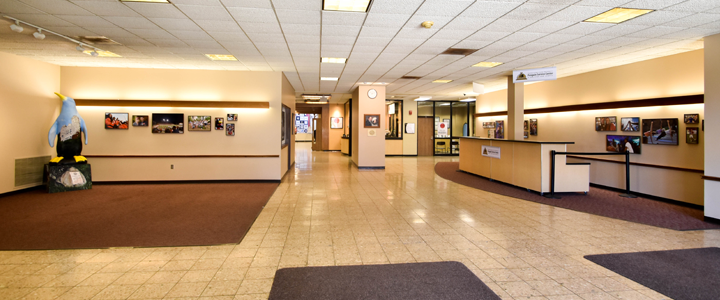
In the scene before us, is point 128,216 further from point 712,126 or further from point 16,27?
point 712,126

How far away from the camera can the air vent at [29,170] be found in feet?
22.0

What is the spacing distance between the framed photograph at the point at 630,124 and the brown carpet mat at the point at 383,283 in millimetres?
6333

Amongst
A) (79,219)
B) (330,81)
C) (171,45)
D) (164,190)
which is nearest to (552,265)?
(79,219)

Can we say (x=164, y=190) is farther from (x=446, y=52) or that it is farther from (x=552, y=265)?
(x=552, y=265)

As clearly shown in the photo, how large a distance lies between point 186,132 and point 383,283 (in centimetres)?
719

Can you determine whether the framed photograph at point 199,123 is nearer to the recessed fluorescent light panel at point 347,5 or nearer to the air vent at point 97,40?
the air vent at point 97,40

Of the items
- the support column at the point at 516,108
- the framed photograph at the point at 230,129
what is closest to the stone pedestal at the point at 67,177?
the framed photograph at the point at 230,129

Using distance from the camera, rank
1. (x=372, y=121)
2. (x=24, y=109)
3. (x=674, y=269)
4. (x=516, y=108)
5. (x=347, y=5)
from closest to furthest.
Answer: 1. (x=674, y=269)
2. (x=347, y=5)
3. (x=24, y=109)
4. (x=516, y=108)
5. (x=372, y=121)

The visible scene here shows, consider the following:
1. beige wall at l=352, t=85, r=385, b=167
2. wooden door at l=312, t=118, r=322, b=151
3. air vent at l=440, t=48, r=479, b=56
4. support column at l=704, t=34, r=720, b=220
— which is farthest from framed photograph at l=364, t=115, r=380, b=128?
wooden door at l=312, t=118, r=322, b=151

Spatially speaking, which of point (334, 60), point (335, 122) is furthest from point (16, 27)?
point (335, 122)

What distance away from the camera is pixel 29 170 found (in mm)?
6977

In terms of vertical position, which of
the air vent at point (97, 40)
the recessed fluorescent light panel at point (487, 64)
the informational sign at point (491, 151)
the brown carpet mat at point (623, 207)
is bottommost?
the brown carpet mat at point (623, 207)

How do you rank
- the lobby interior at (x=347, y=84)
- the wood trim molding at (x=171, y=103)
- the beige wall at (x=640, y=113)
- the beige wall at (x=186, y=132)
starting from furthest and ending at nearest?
the beige wall at (x=186, y=132) < the wood trim molding at (x=171, y=103) < the beige wall at (x=640, y=113) < the lobby interior at (x=347, y=84)

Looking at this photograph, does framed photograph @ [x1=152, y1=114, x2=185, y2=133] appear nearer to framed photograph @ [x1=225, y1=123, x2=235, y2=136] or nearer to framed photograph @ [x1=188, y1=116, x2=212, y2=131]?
framed photograph @ [x1=188, y1=116, x2=212, y2=131]
